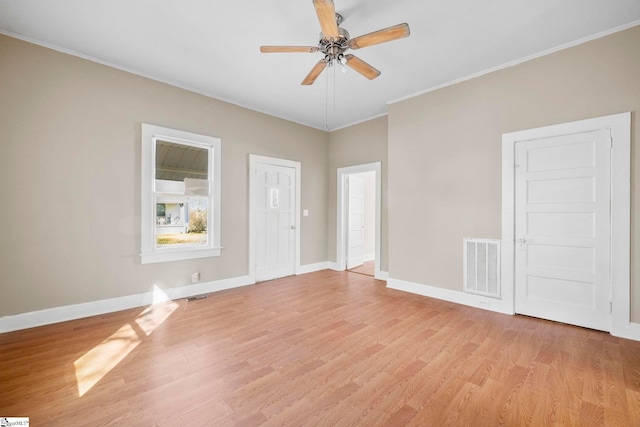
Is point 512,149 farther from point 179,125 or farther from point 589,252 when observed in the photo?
point 179,125

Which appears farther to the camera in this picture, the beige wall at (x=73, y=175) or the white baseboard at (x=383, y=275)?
the white baseboard at (x=383, y=275)

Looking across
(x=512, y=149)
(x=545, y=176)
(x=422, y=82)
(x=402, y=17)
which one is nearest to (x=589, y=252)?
(x=545, y=176)

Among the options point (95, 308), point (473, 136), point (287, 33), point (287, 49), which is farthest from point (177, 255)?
point (473, 136)

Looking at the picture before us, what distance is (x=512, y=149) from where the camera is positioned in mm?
3430

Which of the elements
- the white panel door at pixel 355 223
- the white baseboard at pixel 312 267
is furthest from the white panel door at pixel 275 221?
the white panel door at pixel 355 223

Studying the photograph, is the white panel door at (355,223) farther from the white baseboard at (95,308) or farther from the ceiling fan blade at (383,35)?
the ceiling fan blade at (383,35)

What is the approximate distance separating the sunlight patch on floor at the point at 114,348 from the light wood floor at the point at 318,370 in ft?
0.05

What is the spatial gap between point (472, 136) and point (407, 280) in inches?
93.1

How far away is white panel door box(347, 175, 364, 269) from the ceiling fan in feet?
12.0

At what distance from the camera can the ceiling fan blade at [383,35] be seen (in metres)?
2.16

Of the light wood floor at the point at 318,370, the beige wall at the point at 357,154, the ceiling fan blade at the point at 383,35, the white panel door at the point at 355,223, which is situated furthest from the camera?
the white panel door at the point at 355,223

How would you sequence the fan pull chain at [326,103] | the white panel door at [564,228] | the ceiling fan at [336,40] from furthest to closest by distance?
the fan pull chain at [326,103]
the white panel door at [564,228]
the ceiling fan at [336,40]

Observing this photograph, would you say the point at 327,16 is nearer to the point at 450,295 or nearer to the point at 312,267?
the point at 450,295

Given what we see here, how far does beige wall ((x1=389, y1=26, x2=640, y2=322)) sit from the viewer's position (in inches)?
112
